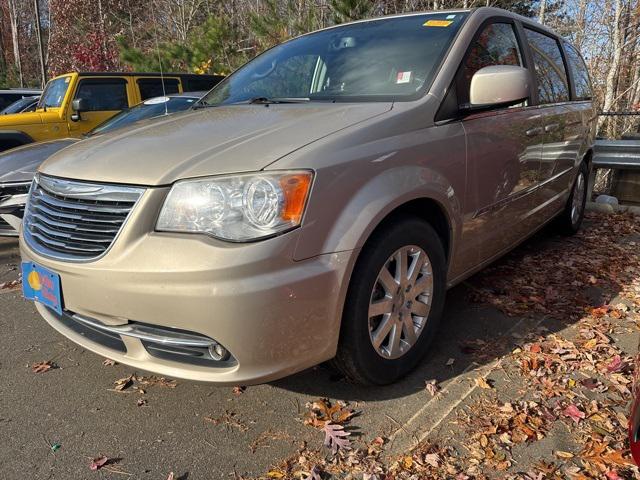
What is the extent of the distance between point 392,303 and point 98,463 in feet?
4.43

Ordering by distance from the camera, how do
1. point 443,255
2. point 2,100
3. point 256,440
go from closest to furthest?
point 256,440, point 443,255, point 2,100

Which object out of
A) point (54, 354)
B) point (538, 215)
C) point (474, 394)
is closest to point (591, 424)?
point (474, 394)

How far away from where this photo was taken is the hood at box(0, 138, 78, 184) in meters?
4.32

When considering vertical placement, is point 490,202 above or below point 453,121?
below

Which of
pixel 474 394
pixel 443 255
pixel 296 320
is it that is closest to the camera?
pixel 296 320

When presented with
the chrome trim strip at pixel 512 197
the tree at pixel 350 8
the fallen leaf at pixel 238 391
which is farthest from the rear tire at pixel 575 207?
the tree at pixel 350 8

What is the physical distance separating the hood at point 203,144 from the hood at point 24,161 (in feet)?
7.25

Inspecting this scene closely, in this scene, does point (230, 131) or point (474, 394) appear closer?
point (230, 131)

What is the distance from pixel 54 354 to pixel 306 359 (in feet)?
5.48

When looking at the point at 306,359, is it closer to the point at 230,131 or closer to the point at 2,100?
the point at 230,131

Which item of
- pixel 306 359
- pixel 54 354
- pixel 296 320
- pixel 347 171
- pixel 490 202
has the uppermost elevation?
pixel 347 171

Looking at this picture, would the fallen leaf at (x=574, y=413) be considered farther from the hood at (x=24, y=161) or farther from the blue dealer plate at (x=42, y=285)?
the hood at (x=24, y=161)

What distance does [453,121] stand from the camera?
101 inches

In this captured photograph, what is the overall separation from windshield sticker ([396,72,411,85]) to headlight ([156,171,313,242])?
1.01 metres
